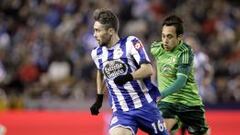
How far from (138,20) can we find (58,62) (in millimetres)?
2253

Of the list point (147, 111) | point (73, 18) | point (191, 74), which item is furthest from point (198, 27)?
point (147, 111)

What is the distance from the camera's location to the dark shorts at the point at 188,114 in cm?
868

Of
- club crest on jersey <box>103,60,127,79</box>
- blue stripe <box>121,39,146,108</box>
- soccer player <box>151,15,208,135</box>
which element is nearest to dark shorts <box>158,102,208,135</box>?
soccer player <box>151,15,208,135</box>

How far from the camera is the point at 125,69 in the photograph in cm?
743

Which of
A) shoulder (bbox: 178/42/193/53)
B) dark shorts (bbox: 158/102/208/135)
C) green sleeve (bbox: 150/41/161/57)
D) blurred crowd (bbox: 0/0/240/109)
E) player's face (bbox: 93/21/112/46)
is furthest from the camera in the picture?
blurred crowd (bbox: 0/0/240/109)

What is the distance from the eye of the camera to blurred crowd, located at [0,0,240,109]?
16688 millimetres

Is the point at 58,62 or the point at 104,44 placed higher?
the point at 104,44

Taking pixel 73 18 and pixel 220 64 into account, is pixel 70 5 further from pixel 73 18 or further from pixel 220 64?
pixel 220 64

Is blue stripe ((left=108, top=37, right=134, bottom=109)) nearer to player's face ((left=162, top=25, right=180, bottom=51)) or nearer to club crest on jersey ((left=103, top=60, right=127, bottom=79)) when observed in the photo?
club crest on jersey ((left=103, top=60, right=127, bottom=79))

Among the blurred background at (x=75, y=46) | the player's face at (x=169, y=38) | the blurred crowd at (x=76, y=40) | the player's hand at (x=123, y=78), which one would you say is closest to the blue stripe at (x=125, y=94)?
the player's hand at (x=123, y=78)

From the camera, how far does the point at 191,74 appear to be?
856 centimetres

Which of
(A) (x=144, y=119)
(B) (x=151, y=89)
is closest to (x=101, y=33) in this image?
(B) (x=151, y=89)

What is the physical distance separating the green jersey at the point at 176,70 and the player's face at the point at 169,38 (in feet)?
0.31

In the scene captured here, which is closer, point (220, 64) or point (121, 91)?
point (121, 91)
